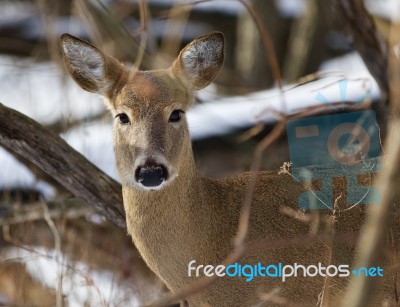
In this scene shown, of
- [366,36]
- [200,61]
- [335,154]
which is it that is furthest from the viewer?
[366,36]

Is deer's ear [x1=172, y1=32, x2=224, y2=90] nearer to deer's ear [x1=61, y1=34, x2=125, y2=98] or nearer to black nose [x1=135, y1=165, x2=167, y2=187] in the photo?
deer's ear [x1=61, y1=34, x2=125, y2=98]

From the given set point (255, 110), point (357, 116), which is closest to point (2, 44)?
point (255, 110)

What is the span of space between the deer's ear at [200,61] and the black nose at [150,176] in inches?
33.9

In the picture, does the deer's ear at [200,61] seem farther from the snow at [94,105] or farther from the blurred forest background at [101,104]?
the snow at [94,105]

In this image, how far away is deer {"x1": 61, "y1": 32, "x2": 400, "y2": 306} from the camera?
4.29m

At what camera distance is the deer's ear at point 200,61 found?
4773mm

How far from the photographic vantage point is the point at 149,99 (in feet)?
14.5

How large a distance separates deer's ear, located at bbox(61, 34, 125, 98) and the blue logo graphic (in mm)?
1127

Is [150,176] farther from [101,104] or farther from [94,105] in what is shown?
[94,105]

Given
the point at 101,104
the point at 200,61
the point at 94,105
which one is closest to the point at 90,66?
the point at 200,61

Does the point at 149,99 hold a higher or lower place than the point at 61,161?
lower

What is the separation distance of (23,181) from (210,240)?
9.44 feet

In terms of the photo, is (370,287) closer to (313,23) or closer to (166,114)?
(166,114)

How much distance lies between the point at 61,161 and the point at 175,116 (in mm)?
1028
